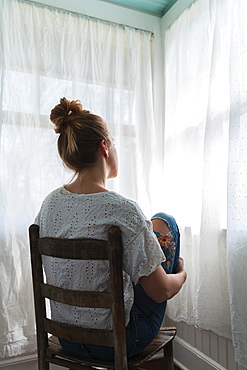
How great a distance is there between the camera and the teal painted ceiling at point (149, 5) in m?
2.31

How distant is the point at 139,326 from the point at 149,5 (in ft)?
6.91

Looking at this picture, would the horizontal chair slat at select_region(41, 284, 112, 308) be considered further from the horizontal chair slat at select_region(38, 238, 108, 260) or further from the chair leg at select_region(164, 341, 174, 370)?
the chair leg at select_region(164, 341, 174, 370)

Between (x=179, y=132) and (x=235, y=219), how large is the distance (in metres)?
0.77

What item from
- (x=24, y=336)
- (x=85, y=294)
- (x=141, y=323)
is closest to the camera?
(x=85, y=294)

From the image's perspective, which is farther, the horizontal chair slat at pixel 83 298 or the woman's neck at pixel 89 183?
the woman's neck at pixel 89 183

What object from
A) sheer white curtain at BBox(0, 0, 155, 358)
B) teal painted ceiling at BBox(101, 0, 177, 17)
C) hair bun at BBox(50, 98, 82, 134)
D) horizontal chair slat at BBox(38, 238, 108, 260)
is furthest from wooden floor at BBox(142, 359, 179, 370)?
teal painted ceiling at BBox(101, 0, 177, 17)

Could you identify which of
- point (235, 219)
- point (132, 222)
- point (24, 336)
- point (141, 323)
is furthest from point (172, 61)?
point (24, 336)

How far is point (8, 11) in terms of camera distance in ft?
6.45

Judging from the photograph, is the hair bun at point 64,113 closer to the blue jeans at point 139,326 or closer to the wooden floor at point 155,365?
the blue jeans at point 139,326

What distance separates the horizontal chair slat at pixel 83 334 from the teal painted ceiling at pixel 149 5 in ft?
6.81

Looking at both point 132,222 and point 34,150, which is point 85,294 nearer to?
point 132,222

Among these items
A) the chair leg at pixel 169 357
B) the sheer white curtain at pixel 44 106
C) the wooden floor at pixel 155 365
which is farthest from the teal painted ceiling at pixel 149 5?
the wooden floor at pixel 155 365

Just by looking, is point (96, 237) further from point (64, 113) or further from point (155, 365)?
point (155, 365)

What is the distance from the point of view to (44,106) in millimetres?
2037
